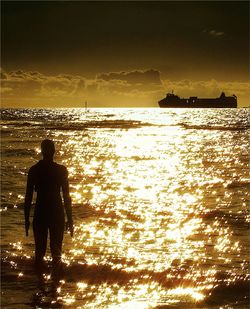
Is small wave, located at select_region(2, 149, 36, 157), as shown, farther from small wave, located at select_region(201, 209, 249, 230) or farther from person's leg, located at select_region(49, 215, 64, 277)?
person's leg, located at select_region(49, 215, 64, 277)

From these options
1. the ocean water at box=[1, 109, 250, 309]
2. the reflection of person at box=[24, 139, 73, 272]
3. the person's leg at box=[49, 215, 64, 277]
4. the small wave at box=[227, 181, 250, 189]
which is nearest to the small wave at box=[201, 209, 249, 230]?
the ocean water at box=[1, 109, 250, 309]

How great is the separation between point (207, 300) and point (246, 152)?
30.3m

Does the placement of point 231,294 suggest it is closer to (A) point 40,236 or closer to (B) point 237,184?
(A) point 40,236

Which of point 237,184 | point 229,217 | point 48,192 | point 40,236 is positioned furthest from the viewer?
point 237,184

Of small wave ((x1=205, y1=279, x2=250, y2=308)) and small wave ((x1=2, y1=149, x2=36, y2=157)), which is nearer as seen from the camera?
small wave ((x1=205, y1=279, x2=250, y2=308))

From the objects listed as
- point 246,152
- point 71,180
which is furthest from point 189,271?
point 246,152

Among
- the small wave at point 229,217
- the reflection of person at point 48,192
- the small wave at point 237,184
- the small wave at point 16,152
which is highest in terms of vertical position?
the reflection of person at point 48,192

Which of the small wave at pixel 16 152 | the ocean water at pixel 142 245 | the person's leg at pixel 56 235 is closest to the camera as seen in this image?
the ocean water at pixel 142 245

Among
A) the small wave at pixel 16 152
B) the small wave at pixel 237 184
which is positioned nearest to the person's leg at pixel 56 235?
the small wave at pixel 237 184

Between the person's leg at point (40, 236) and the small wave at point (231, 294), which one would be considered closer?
the small wave at point (231, 294)

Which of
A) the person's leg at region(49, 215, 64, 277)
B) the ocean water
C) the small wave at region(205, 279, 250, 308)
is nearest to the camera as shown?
the small wave at region(205, 279, 250, 308)

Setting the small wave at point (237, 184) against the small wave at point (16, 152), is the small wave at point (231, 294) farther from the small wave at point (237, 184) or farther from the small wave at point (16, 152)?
the small wave at point (16, 152)

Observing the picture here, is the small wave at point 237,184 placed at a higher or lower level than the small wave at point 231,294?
lower

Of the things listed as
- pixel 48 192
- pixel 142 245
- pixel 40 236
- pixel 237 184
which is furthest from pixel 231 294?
pixel 237 184
